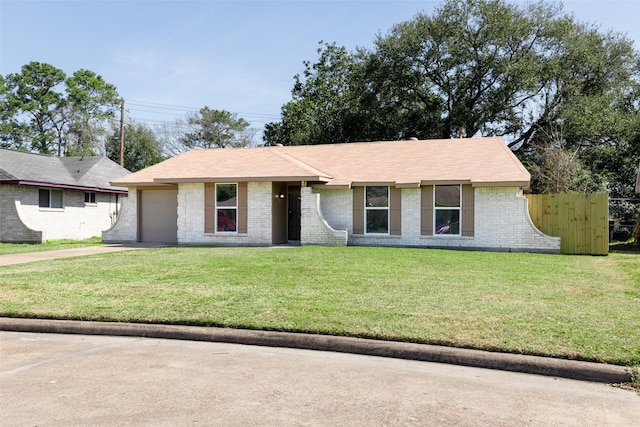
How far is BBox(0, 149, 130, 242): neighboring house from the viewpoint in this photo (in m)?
23.2

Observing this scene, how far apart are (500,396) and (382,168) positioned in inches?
628

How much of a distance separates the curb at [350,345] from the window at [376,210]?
12.8 meters

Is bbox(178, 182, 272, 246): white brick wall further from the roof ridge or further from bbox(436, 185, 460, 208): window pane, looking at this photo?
bbox(436, 185, 460, 208): window pane

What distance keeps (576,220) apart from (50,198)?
23008mm

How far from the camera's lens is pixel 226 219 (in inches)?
773

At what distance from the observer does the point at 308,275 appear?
10562 mm

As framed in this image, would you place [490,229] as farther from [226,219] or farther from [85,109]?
[85,109]

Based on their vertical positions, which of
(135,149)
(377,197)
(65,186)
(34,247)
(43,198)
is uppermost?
(135,149)

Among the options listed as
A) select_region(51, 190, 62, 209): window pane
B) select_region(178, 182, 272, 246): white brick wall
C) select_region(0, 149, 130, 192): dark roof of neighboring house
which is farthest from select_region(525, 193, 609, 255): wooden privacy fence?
select_region(51, 190, 62, 209): window pane

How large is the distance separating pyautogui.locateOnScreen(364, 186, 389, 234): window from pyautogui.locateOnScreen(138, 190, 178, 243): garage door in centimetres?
785

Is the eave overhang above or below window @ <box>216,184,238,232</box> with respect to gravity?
above

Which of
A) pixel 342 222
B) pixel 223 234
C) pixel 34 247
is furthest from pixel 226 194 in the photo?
pixel 34 247

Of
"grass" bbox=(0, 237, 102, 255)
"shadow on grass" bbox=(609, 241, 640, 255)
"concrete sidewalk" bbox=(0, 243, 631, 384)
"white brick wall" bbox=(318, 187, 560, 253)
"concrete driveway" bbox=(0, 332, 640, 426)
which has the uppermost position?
"white brick wall" bbox=(318, 187, 560, 253)

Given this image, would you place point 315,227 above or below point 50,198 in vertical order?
below
